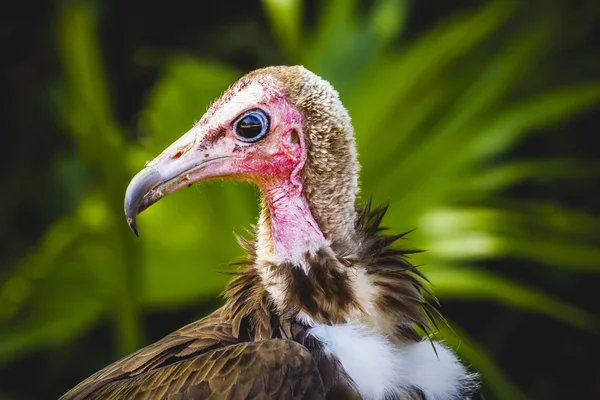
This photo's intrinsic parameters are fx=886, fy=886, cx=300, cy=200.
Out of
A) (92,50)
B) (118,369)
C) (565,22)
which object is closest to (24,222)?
(92,50)

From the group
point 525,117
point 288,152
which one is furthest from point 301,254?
point 525,117

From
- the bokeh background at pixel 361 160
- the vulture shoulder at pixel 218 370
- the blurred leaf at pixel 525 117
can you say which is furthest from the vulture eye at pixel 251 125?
the blurred leaf at pixel 525 117

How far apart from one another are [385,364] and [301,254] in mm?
243

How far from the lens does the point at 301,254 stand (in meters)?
1.58

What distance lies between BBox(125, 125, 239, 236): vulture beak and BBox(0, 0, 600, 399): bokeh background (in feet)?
2.17

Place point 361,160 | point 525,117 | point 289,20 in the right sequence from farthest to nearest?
point 289,20 → point 525,117 → point 361,160

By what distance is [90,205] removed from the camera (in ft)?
8.77

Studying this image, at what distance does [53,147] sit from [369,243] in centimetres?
238

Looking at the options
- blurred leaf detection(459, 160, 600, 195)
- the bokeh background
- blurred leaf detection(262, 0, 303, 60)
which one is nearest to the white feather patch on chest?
the bokeh background

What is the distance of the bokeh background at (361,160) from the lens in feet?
8.34

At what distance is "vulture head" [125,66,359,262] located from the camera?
158 cm

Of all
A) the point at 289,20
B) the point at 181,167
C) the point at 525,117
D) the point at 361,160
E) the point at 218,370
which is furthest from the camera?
the point at 289,20

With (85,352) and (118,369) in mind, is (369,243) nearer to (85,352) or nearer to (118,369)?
(118,369)

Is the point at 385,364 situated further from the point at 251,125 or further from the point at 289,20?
the point at 289,20
